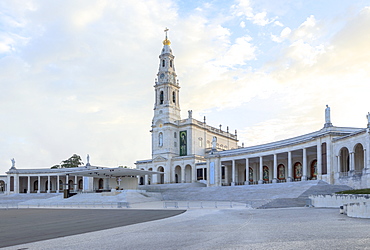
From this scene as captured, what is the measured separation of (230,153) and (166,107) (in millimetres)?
24814

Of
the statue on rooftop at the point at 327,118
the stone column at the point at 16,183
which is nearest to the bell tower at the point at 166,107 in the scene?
the stone column at the point at 16,183

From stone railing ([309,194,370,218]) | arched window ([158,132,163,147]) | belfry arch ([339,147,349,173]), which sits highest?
arched window ([158,132,163,147])

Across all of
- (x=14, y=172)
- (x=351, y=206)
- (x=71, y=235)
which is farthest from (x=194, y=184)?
(x=71, y=235)

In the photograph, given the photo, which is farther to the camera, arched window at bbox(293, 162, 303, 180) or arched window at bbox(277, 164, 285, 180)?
arched window at bbox(277, 164, 285, 180)

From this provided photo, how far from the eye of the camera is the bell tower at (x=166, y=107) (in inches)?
3627

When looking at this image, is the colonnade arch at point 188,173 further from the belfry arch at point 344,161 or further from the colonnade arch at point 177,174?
the belfry arch at point 344,161

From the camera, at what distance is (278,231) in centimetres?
1560

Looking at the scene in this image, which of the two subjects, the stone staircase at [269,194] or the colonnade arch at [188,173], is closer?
the stone staircase at [269,194]

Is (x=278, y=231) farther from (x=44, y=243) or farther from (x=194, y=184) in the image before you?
(x=194, y=184)

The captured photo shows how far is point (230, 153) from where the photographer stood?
247ft

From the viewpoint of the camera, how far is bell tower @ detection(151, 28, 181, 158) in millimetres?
92125

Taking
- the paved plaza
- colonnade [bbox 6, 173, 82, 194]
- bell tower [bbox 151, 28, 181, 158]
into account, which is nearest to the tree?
colonnade [bbox 6, 173, 82, 194]

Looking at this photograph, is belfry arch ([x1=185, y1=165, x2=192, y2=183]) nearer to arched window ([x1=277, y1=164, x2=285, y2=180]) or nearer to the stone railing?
Answer: arched window ([x1=277, y1=164, x2=285, y2=180])

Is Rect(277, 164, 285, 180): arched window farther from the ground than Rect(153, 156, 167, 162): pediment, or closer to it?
closer to it
